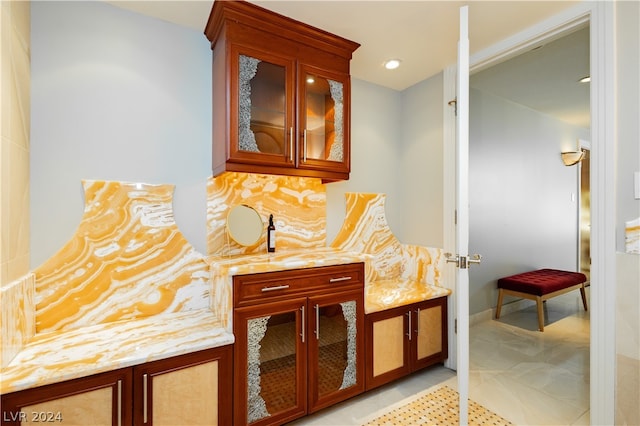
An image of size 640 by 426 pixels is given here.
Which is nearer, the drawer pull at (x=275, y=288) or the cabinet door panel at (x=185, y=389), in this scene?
the cabinet door panel at (x=185, y=389)

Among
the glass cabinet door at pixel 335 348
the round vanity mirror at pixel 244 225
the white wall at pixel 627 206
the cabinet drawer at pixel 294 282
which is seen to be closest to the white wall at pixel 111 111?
the round vanity mirror at pixel 244 225

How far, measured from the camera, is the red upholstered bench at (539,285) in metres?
3.17

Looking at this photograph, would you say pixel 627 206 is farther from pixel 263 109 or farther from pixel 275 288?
pixel 263 109

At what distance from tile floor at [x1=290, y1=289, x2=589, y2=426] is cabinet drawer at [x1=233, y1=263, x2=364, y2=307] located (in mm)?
812

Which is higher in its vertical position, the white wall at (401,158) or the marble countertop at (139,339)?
the white wall at (401,158)

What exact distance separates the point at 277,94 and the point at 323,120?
0.36 meters

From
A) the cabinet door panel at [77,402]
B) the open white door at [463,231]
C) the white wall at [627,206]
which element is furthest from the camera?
the open white door at [463,231]

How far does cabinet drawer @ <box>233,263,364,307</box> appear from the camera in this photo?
1.61 meters

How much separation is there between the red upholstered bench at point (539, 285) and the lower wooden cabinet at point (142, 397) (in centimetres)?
316

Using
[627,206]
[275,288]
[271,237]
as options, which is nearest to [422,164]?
[627,206]

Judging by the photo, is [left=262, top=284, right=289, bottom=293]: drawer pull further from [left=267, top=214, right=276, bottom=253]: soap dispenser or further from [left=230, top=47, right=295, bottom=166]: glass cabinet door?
[left=230, top=47, right=295, bottom=166]: glass cabinet door

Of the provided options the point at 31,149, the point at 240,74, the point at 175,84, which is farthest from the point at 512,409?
the point at 31,149

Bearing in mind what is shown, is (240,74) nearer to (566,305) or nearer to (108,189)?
Answer: (108,189)

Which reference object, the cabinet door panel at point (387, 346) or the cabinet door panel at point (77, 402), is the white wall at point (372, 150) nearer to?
the cabinet door panel at point (387, 346)
